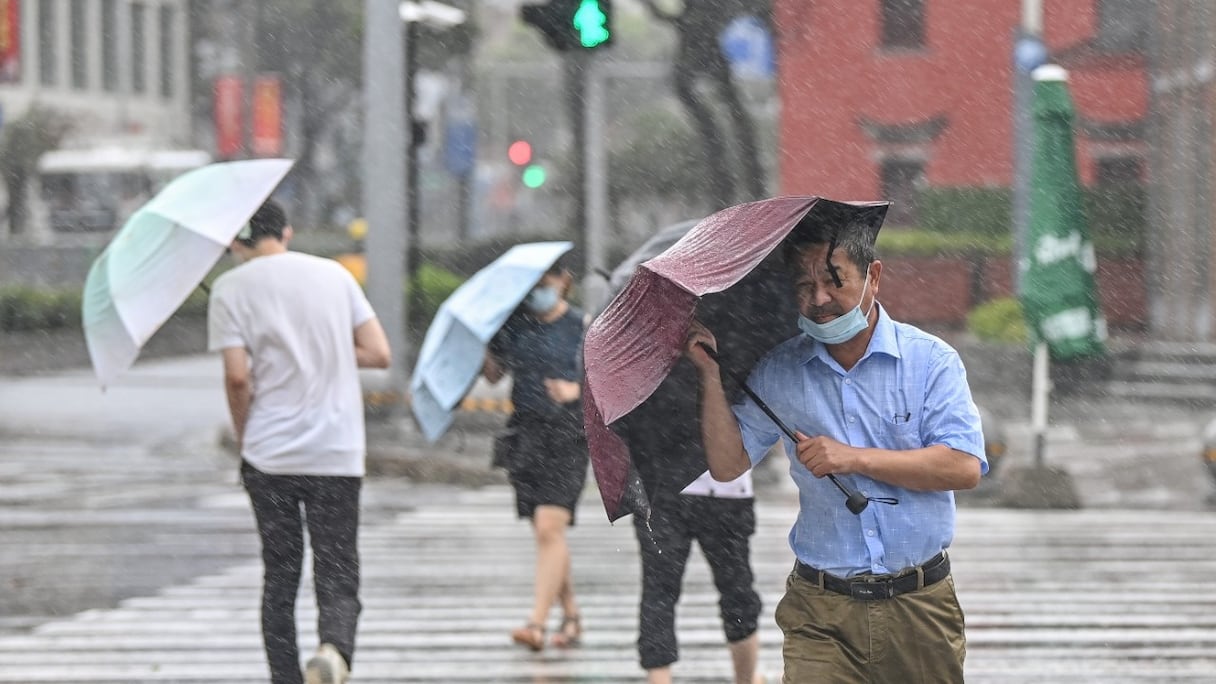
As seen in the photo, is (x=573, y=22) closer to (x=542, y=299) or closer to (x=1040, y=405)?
(x=542, y=299)

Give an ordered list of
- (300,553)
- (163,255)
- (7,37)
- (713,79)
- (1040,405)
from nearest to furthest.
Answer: (300,553) < (163,255) < (1040,405) < (713,79) < (7,37)

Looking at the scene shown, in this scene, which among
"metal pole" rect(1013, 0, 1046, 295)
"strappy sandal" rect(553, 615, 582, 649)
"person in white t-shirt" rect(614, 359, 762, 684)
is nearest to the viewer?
"person in white t-shirt" rect(614, 359, 762, 684)

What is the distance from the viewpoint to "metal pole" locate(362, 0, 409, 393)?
17938mm

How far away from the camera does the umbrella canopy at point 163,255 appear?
712 centimetres

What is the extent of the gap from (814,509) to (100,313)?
370 cm

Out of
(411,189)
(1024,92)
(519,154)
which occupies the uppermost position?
(1024,92)

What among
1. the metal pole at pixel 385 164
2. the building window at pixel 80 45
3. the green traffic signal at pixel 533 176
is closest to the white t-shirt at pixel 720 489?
the metal pole at pixel 385 164

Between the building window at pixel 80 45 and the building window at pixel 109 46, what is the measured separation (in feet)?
4.09

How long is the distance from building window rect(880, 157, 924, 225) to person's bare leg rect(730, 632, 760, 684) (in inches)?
984

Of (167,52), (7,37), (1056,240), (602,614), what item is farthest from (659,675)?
(167,52)

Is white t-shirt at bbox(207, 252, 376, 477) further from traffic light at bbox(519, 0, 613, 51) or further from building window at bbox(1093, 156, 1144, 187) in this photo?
building window at bbox(1093, 156, 1144, 187)

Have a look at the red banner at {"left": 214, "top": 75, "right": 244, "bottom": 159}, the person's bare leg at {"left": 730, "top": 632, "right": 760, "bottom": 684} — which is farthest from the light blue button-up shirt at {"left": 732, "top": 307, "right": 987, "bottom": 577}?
the red banner at {"left": 214, "top": 75, "right": 244, "bottom": 159}

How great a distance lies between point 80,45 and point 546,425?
68.1 metres

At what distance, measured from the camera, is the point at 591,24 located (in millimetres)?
12805
